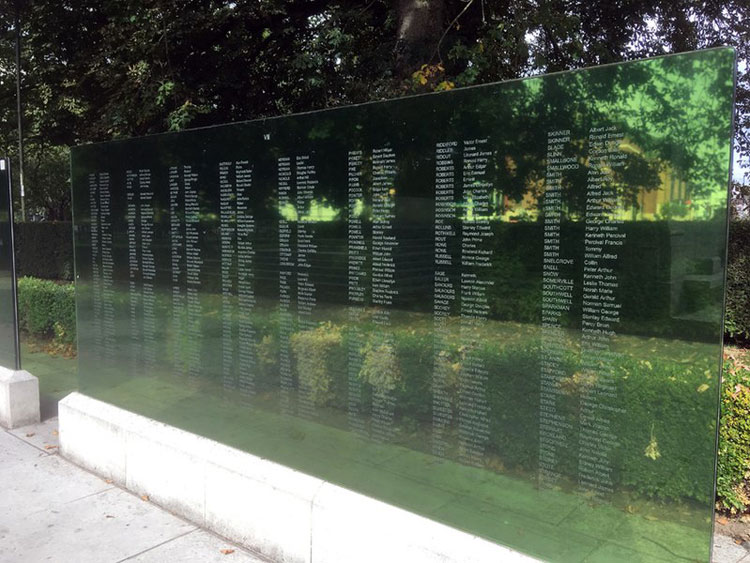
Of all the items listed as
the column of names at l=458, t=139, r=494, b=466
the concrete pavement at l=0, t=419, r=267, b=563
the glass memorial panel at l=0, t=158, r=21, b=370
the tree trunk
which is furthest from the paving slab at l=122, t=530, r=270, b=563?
the tree trunk

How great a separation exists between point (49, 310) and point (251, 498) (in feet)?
26.5

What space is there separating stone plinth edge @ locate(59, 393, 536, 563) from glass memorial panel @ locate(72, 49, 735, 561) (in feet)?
0.38

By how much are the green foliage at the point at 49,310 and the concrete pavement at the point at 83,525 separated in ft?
15.9

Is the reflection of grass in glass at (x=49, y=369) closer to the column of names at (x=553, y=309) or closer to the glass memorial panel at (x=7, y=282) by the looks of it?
the glass memorial panel at (x=7, y=282)

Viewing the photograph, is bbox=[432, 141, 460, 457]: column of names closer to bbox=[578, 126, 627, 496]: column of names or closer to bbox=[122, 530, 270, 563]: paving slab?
bbox=[578, 126, 627, 496]: column of names

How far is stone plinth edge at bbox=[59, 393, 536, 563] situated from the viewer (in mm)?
3329

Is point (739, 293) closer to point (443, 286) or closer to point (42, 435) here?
point (443, 286)

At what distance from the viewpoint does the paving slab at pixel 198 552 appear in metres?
4.09

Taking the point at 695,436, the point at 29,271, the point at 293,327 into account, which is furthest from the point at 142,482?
the point at 29,271

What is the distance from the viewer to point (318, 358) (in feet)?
13.3

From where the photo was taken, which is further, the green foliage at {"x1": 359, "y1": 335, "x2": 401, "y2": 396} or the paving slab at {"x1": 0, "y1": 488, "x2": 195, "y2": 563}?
the paving slab at {"x1": 0, "y1": 488, "x2": 195, "y2": 563}

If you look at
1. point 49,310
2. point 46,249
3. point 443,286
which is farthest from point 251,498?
point 46,249

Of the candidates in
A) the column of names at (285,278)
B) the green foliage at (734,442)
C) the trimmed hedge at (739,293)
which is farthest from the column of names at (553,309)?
the trimmed hedge at (739,293)

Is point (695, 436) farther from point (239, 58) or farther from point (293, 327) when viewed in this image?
point (239, 58)
